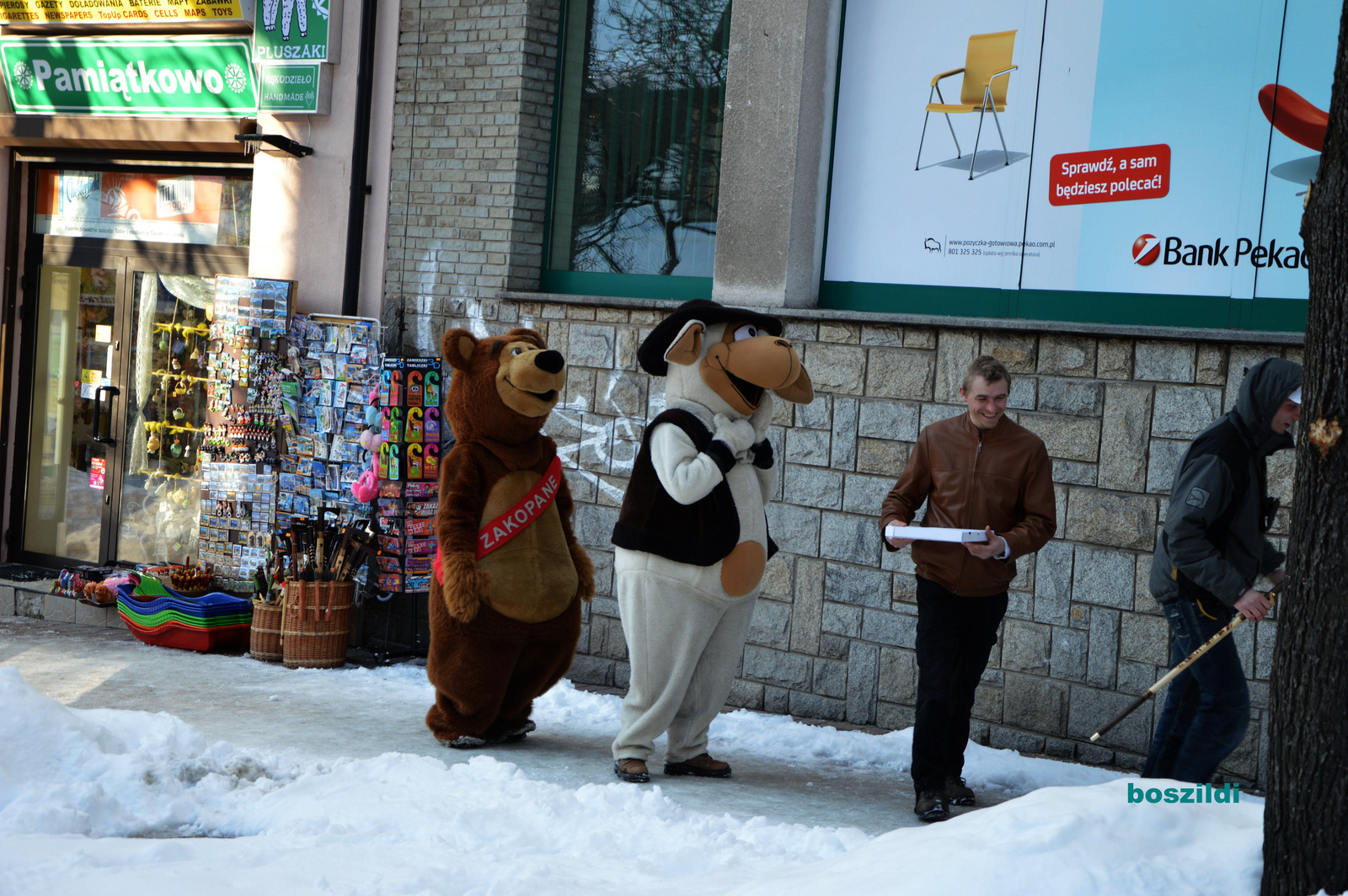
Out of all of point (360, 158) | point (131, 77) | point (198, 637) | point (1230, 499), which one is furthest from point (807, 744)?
point (131, 77)

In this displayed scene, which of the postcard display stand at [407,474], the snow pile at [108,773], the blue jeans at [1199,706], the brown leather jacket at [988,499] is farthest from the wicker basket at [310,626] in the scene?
the blue jeans at [1199,706]

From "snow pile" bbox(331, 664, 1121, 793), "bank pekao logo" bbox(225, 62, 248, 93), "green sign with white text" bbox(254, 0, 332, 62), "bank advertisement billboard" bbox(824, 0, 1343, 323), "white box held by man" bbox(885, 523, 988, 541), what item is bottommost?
"snow pile" bbox(331, 664, 1121, 793)

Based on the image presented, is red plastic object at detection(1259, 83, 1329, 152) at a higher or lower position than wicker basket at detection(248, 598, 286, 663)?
higher

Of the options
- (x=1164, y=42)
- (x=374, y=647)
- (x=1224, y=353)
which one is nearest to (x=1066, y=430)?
(x=1224, y=353)

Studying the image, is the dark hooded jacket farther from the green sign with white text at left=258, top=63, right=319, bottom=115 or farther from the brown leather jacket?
A: the green sign with white text at left=258, top=63, right=319, bottom=115

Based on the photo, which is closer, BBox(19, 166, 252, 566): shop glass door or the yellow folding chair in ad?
the yellow folding chair in ad

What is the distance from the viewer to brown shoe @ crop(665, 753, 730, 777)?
18.1 ft

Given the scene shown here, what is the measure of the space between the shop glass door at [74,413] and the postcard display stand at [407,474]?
10.7 ft

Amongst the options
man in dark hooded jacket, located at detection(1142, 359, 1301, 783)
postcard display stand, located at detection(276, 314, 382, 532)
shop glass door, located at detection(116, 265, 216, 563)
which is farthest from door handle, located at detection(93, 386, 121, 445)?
man in dark hooded jacket, located at detection(1142, 359, 1301, 783)

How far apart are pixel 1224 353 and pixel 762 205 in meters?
2.56

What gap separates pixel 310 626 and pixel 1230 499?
5.15 metres

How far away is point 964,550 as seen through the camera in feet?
16.5

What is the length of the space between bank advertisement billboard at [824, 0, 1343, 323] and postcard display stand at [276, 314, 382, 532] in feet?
9.61

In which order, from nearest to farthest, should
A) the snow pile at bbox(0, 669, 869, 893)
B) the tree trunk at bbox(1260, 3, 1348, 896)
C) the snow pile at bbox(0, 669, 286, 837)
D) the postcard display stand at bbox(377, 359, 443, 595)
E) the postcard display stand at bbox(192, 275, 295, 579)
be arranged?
the tree trunk at bbox(1260, 3, 1348, 896)
the snow pile at bbox(0, 669, 869, 893)
the snow pile at bbox(0, 669, 286, 837)
the postcard display stand at bbox(377, 359, 443, 595)
the postcard display stand at bbox(192, 275, 295, 579)
